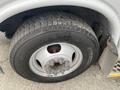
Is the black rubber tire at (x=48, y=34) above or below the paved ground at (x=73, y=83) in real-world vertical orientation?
above

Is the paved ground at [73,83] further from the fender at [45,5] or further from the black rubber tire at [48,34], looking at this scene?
the fender at [45,5]

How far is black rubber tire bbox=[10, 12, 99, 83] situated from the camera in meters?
1.73

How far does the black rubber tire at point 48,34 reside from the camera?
5.67 feet

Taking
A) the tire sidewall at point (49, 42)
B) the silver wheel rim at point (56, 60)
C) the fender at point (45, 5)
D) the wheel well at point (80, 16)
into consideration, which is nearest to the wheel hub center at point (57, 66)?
the silver wheel rim at point (56, 60)

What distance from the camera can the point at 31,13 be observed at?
1.79 meters

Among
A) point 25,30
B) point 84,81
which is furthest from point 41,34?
point 84,81

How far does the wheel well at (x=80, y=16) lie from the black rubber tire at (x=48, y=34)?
45 mm

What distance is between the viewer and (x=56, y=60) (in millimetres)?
1979

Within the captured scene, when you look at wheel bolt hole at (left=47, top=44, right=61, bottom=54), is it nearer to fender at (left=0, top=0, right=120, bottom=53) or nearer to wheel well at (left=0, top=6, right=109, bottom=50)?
wheel well at (left=0, top=6, right=109, bottom=50)

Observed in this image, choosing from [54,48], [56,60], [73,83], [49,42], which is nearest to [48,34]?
[49,42]

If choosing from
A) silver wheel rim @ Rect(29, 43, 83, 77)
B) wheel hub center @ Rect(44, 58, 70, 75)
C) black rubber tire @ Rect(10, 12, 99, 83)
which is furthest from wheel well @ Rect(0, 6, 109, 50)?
wheel hub center @ Rect(44, 58, 70, 75)

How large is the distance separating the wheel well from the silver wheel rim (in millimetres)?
257

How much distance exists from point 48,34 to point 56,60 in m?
0.33

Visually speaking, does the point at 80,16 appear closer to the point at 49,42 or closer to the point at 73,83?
the point at 49,42
